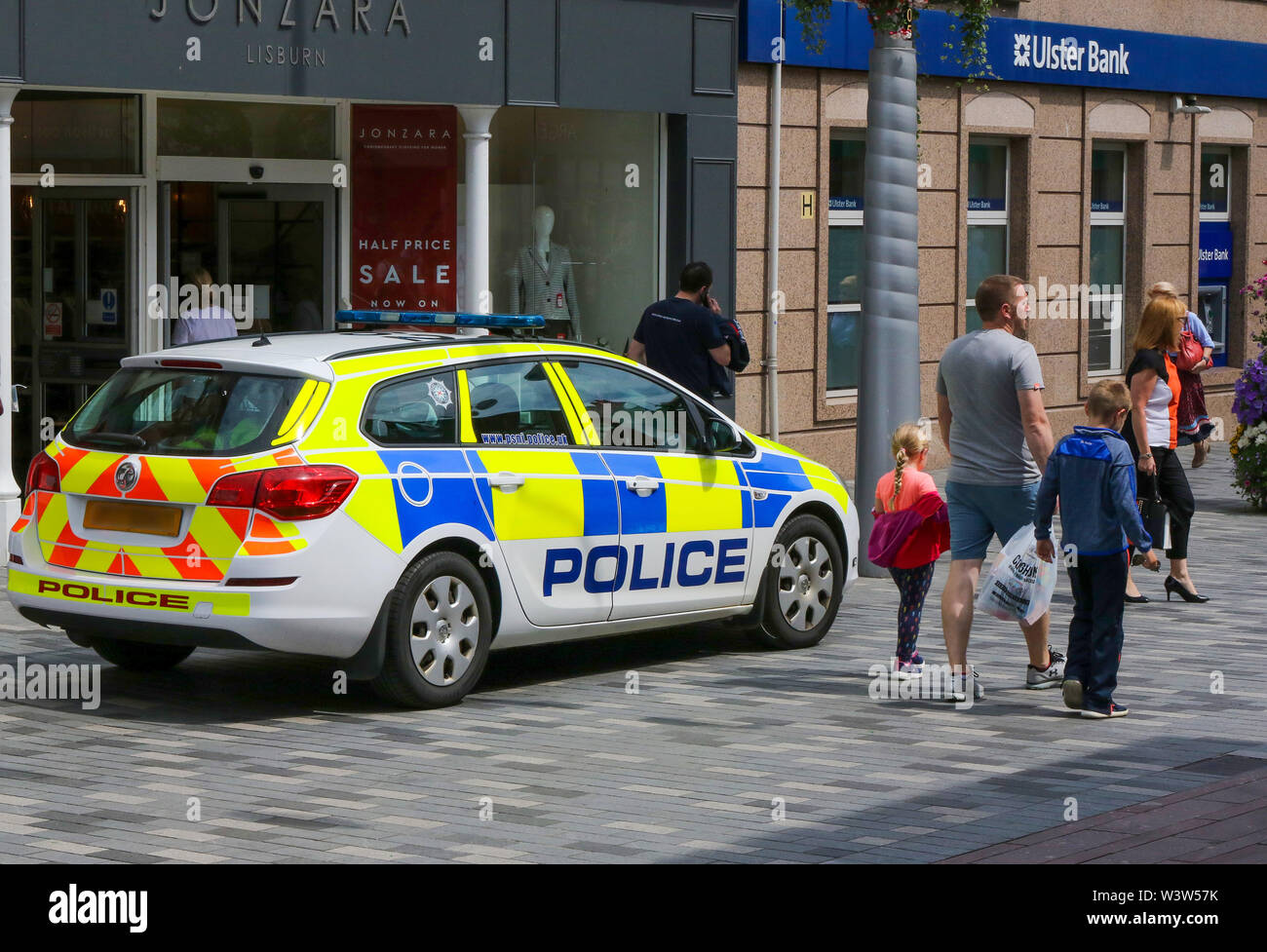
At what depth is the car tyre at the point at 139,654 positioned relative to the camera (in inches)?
358

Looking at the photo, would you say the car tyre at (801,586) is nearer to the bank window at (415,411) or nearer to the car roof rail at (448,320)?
the car roof rail at (448,320)

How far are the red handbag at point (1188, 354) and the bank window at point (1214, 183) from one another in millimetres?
12473

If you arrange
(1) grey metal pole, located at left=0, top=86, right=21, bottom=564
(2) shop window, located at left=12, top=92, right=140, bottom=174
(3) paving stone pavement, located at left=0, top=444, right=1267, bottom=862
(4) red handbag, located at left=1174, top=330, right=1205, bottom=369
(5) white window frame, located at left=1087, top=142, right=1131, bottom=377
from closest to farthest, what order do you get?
1. (3) paving stone pavement, located at left=0, top=444, right=1267, bottom=862
2. (4) red handbag, located at left=1174, top=330, right=1205, bottom=369
3. (1) grey metal pole, located at left=0, top=86, right=21, bottom=564
4. (2) shop window, located at left=12, top=92, right=140, bottom=174
5. (5) white window frame, located at left=1087, top=142, right=1131, bottom=377

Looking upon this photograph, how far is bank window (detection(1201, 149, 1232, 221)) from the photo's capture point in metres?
24.1

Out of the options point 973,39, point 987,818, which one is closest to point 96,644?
point 987,818

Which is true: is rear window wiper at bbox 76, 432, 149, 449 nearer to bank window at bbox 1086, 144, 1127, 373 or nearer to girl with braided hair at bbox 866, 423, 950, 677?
girl with braided hair at bbox 866, 423, 950, 677

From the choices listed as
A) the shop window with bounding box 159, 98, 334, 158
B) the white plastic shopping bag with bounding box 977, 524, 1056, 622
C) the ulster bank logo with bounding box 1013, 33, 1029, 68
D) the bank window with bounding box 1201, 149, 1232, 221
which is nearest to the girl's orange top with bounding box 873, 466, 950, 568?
the white plastic shopping bag with bounding box 977, 524, 1056, 622

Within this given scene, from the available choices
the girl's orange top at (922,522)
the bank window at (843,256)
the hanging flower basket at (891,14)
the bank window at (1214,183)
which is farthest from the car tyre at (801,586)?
the bank window at (1214,183)

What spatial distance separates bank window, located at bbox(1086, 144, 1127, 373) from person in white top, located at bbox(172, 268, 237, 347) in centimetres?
1078

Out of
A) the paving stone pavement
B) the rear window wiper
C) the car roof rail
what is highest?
the car roof rail

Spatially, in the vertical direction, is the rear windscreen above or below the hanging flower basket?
below

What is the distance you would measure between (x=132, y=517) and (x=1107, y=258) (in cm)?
1629
